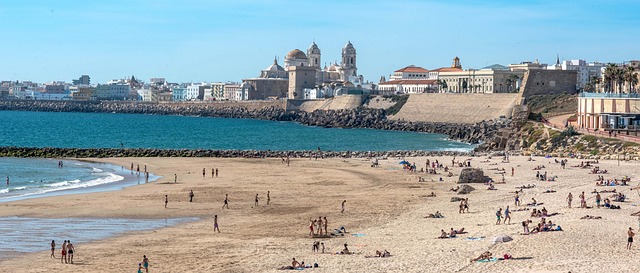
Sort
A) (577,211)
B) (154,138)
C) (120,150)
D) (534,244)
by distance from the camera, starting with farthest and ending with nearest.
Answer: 1. (154,138)
2. (120,150)
3. (577,211)
4. (534,244)

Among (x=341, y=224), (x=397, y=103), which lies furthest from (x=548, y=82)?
(x=341, y=224)

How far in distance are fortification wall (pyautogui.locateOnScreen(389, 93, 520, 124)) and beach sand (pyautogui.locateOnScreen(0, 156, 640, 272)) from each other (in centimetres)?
5461

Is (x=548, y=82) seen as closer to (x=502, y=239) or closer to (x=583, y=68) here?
(x=583, y=68)

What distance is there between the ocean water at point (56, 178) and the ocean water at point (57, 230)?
758 centimetres

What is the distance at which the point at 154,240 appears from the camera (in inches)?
1122

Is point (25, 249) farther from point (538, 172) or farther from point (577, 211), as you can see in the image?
point (538, 172)

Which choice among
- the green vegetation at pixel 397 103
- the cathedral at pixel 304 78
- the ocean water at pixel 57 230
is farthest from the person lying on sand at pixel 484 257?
the cathedral at pixel 304 78

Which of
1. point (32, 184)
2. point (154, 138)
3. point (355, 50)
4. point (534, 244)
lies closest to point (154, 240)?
point (534, 244)

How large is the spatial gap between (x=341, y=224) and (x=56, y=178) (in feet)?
73.4

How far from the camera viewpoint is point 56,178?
48.2m

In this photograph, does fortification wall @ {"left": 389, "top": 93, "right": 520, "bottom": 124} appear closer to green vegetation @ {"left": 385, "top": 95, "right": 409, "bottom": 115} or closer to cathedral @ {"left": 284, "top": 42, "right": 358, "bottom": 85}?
green vegetation @ {"left": 385, "top": 95, "right": 409, "bottom": 115}

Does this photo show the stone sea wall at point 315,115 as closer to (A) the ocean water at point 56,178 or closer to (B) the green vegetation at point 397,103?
(B) the green vegetation at point 397,103

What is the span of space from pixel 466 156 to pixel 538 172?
16.2 m

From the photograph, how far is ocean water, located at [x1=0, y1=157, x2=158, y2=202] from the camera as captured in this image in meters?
42.1
